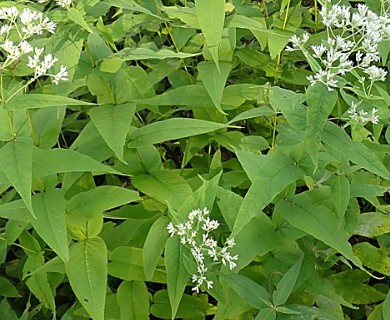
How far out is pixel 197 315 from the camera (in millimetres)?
2809

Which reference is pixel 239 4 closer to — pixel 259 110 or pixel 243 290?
pixel 259 110

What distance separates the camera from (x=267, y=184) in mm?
2045

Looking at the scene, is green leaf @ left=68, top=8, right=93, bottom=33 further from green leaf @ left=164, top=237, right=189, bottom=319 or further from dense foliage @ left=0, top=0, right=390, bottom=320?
green leaf @ left=164, top=237, right=189, bottom=319

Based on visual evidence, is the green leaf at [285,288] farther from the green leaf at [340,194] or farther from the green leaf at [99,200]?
the green leaf at [99,200]

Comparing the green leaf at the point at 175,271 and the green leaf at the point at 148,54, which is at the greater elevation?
the green leaf at the point at 148,54

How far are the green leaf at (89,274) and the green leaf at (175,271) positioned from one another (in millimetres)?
261

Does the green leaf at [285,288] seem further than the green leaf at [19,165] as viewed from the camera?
Yes

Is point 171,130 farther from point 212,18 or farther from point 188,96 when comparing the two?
point 212,18

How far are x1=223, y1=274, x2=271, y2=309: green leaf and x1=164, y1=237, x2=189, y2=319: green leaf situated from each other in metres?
0.17

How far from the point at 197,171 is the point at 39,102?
1.24 m

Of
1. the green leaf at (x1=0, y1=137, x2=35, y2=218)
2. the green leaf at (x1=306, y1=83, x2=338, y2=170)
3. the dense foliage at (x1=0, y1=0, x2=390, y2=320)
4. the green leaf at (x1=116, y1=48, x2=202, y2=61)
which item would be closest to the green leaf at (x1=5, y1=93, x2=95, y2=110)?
the dense foliage at (x1=0, y1=0, x2=390, y2=320)

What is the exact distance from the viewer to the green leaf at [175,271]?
2229 mm

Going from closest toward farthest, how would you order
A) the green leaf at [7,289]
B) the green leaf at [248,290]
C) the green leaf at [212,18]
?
the green leaf at [248,290] → the green leaf at [212,18] → the green leaf at [7,289]

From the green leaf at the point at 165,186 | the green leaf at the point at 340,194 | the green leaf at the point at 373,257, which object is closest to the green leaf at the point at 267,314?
the green leaf at the point at 340,194
